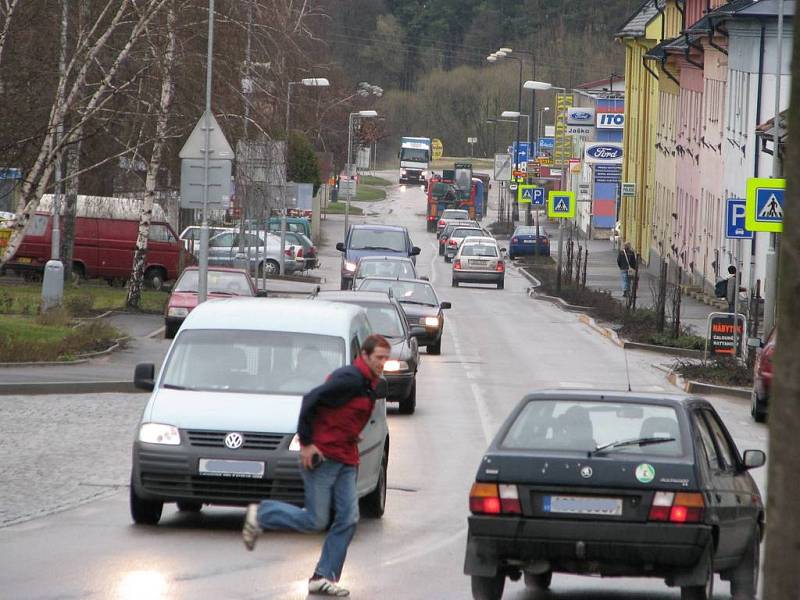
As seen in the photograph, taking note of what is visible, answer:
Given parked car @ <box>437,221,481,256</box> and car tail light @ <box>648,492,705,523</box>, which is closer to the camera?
car tail light @ <box>648,492,705,523</box>

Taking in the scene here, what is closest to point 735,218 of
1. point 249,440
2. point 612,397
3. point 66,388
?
point 66,388

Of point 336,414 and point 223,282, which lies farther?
point 223,282

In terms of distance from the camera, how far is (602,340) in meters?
37.6

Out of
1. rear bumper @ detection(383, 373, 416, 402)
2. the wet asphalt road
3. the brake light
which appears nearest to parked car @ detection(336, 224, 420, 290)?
the wet asphalt road

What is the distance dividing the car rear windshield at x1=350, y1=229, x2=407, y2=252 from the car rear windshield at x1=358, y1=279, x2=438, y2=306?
665 inches

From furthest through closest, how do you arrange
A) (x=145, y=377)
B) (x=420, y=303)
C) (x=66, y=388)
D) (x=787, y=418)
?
(x=420, y=303), (x=66, y=388), (x=145, y=377), (x=787, y=418)

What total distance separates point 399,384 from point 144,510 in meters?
8.85

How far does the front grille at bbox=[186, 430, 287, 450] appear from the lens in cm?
1177

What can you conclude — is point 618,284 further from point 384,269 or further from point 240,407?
point 240,407

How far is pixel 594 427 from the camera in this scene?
944cm

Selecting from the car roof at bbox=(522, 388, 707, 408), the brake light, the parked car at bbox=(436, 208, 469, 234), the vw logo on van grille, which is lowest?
the vw logo on van grille

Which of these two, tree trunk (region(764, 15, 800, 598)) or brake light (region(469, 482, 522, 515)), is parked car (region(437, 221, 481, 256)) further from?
tree trunk (region(764, 15, 800, 598))

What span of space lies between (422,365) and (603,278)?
35608 millimetres

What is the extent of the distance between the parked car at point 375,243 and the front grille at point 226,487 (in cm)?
3598
